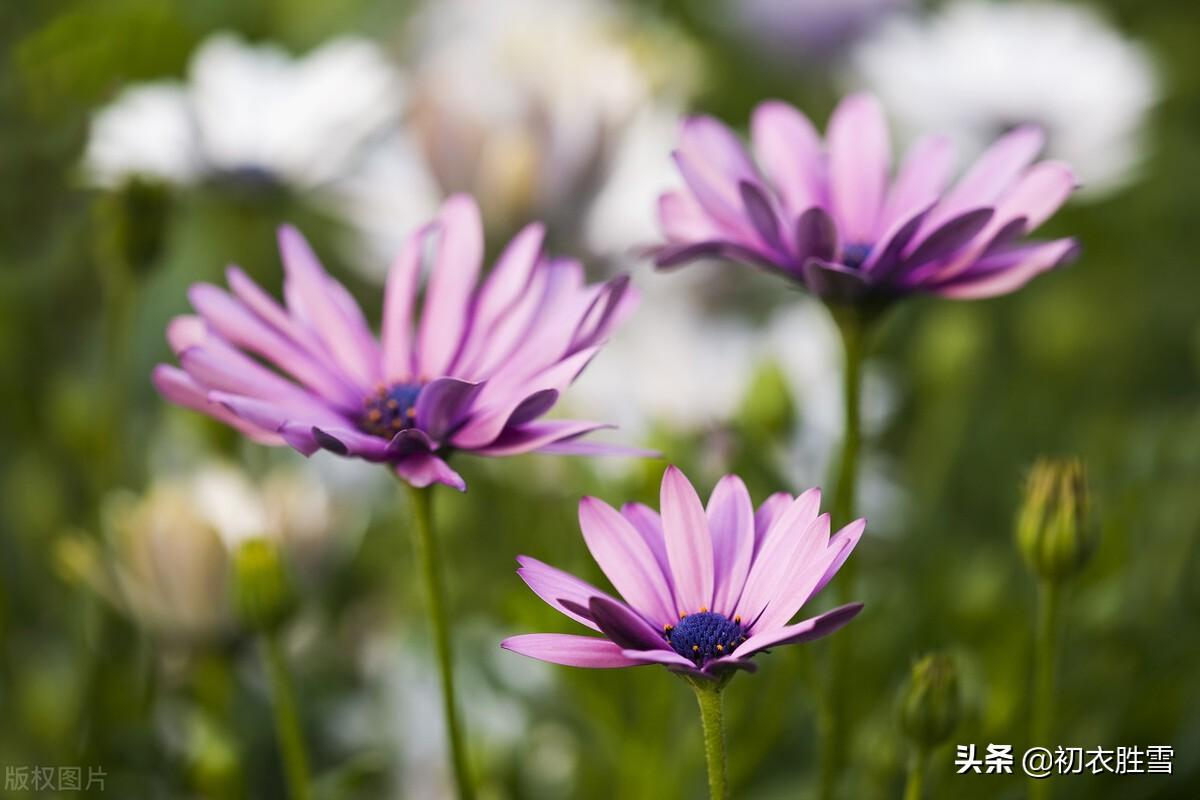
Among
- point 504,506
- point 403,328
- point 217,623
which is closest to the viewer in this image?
point 403,328

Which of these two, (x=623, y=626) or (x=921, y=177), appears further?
(x=921, y=177)

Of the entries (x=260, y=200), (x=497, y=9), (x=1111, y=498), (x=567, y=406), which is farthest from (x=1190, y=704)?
(x=497, y=9)

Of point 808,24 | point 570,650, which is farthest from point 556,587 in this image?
point 808,24

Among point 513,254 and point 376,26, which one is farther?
point 376,26

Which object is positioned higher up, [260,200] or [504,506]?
[260,200]

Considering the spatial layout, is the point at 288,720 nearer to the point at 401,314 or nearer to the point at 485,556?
the point at 401,314

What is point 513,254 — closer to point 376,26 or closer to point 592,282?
point 592,282

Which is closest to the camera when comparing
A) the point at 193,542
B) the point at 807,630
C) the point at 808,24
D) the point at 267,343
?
the point at 807,630

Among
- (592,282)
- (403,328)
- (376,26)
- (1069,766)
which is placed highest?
(376,26)
